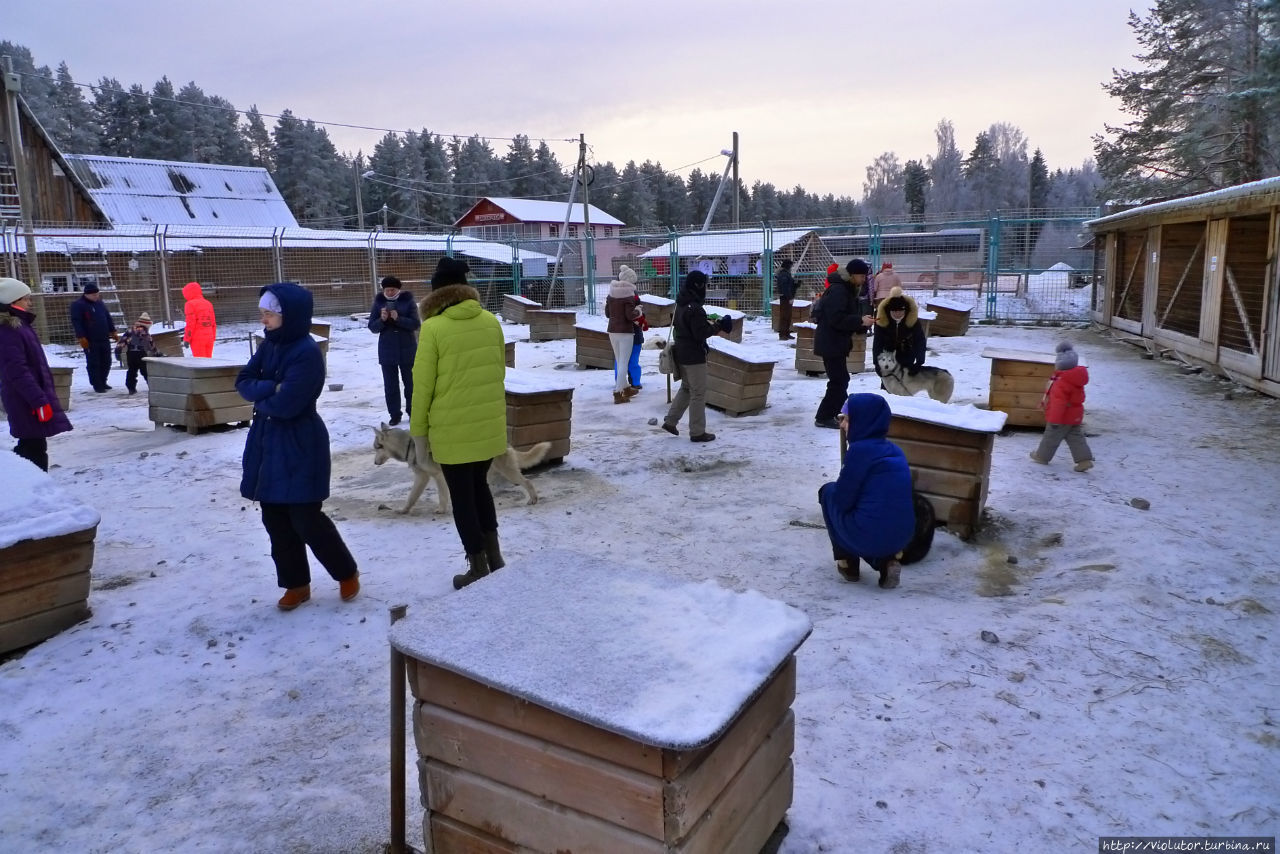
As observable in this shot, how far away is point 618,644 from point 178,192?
36280 millimetres

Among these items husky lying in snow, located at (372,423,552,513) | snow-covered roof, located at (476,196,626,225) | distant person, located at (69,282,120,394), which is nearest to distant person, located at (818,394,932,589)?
husky lying in snow, located at (372,423,552,513)

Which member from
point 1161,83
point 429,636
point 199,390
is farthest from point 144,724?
point 1161,83

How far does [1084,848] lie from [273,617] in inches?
159


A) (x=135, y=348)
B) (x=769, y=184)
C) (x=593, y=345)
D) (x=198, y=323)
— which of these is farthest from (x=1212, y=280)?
(x=769, y=184)

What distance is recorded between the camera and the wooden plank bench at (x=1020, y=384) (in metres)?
8.36

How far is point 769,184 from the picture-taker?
88.5 m

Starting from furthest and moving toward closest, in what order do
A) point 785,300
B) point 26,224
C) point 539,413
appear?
point 26,224, point 785,300, point 539,413

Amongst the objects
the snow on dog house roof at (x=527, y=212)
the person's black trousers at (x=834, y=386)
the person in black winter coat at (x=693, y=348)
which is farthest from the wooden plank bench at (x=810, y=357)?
the snow on dog house roof at (x=527, y=212)

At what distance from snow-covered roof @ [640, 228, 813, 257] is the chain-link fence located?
50mm

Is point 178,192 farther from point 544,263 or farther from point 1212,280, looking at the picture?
point 1212,280

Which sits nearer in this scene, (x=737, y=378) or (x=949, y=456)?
(x=949, y=456)

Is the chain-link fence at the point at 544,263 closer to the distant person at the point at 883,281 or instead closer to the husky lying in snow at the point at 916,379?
the distant person at the point at 883,281

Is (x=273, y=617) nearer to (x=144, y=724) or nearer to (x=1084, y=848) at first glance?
(x=144, y=724)

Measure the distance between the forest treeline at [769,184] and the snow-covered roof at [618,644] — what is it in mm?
16315
